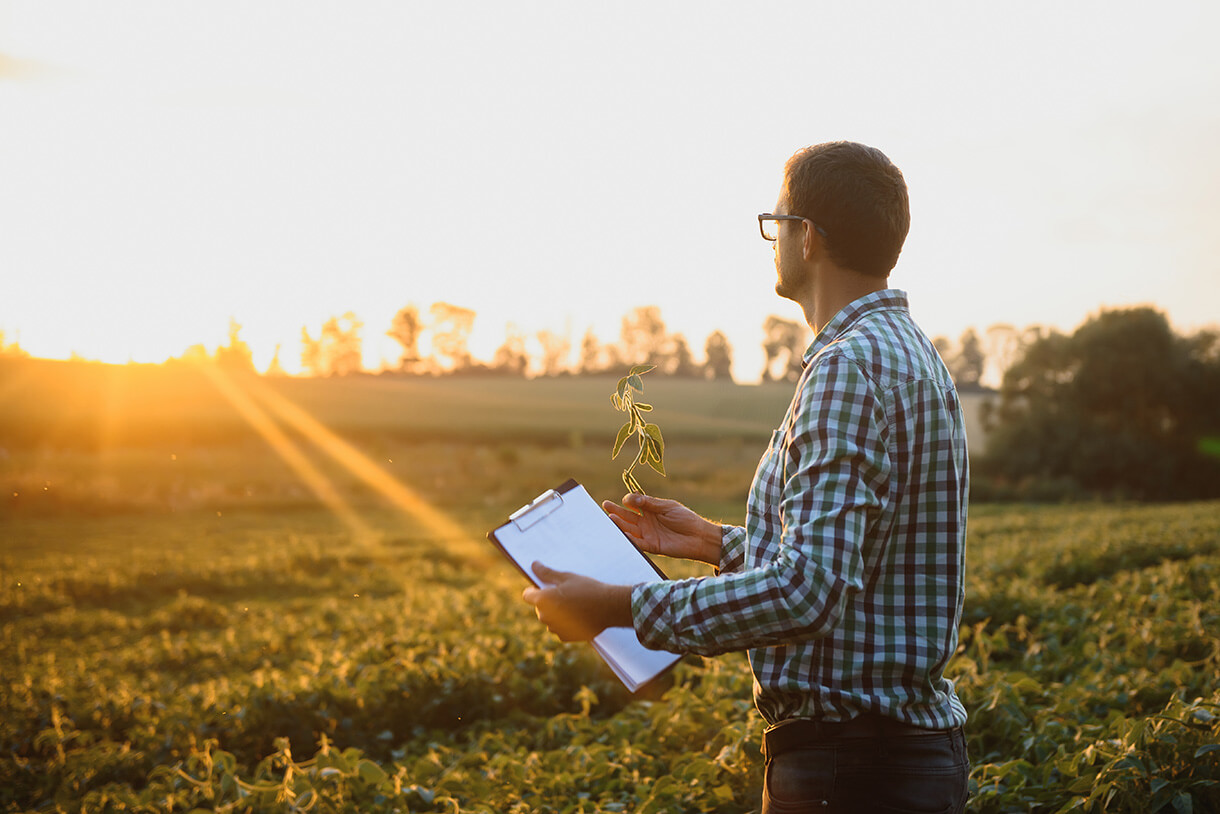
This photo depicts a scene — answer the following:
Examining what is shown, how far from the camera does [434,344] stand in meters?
49.8

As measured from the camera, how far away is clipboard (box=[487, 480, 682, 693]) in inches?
71.4

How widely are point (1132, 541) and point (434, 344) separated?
140 feet

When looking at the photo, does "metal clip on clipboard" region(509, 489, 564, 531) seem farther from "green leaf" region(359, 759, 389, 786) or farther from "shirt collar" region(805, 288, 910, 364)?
"green leaf" region(359, 759, 389, 786)

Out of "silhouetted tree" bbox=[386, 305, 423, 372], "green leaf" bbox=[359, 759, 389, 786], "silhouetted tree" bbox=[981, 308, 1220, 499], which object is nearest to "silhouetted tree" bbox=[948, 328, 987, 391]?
"silhouetted tree" bbox=[981, 308, 1220, 499]

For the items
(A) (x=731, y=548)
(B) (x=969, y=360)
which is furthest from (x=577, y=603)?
(B) (x=969, y=360)

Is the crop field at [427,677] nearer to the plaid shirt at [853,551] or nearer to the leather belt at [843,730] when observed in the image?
the leather belt at [843,730]

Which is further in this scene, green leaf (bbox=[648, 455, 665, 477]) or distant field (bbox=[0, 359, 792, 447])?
distant field (bbox=[0, 359, 792, 447])

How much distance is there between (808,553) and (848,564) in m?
0.07

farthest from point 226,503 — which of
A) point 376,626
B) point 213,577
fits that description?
point 376,626

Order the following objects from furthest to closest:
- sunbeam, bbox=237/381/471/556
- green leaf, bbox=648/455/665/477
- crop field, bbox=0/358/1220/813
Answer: sunbeam, bbox=237/381/471/556
crop field, bbox=0/358/1220/813
green leaf, bbox=648/455/665/477

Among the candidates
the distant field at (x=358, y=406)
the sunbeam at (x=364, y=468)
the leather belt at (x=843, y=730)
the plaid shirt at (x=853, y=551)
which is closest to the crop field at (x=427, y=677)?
the leather belt at (x=843, y=730)

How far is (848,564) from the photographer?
57.8 inches

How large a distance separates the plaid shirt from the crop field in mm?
455

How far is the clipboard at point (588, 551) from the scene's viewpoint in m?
1.81
